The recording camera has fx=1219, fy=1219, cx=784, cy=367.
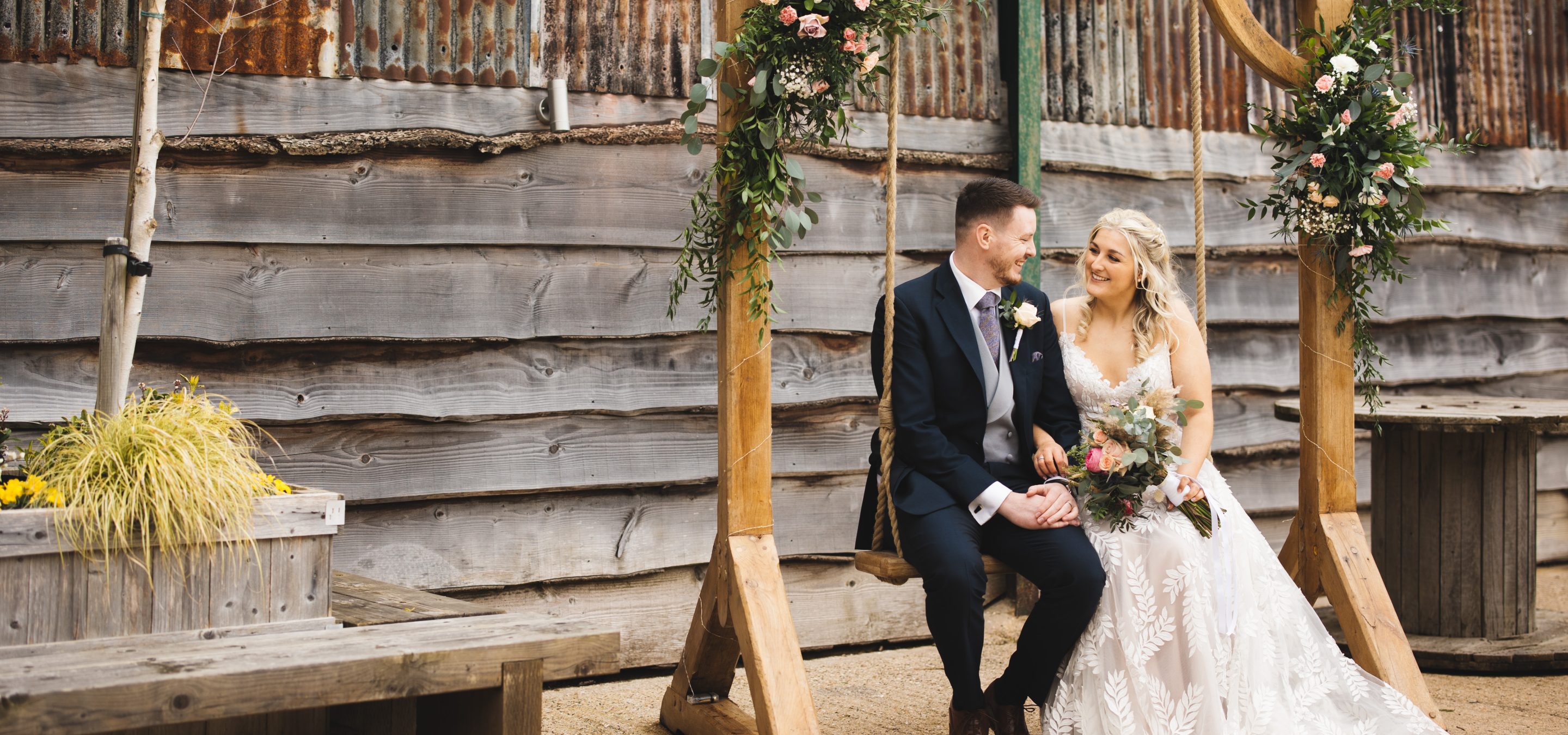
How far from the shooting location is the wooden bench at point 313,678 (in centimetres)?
225

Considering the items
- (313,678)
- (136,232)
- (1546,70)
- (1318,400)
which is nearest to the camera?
(313,678)

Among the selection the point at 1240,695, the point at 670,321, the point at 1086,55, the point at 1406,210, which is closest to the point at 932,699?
the point at 1240,695

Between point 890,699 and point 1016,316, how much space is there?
1.46 metres

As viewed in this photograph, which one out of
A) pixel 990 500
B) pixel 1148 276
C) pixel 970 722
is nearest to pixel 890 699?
pixel 970 722

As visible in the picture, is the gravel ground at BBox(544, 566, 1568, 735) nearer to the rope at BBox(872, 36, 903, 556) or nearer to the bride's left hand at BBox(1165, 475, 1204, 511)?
the rope at BBox(872, 36, 903, 556)

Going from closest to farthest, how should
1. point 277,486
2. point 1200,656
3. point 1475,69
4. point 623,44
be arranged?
point 277,486 → point 1200,656 → point 623,44 → point 1475,69

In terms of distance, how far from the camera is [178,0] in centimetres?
376

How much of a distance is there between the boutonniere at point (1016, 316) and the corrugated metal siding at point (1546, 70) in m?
4.08

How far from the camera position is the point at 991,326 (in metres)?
3.60

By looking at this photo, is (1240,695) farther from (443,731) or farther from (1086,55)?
(1086,55)

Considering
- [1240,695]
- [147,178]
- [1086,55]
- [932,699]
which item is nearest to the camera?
[147,178]

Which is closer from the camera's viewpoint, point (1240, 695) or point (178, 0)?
point (1240, 695)

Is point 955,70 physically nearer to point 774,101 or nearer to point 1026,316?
point 1026,316

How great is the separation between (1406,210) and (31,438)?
4217mm
